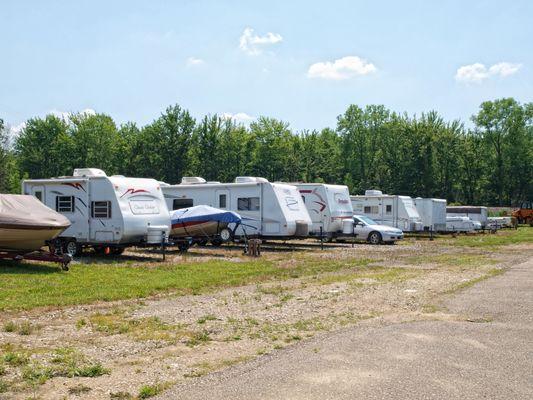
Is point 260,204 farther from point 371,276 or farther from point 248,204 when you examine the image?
point 371,276

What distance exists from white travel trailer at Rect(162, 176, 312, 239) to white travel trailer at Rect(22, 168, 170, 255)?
516 cm

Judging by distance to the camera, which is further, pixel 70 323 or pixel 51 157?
pixel 51 157

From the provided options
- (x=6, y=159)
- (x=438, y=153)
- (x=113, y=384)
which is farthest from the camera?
(x=438, y=153)

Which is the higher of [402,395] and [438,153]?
[438,153]

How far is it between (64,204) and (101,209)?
5.23ft

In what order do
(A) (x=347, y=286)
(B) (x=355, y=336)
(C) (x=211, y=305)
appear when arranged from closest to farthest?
1. (B) (x=355, y=336)
2. (C) (x=211, y=305)
3. (A) (x=347, y=286)

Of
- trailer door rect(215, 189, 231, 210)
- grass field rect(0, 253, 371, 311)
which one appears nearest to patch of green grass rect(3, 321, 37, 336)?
grass field rect(0, 253, 371, 311)

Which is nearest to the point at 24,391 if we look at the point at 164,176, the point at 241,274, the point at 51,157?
the point at 241,274

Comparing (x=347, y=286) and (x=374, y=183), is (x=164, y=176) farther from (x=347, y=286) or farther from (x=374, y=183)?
(x=347, y=286)

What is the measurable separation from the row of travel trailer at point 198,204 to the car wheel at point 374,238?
2.37 m

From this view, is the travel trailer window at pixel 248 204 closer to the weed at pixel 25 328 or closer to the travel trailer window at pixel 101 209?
the travel trailer window at pixel 101 209

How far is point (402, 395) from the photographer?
5297 mm

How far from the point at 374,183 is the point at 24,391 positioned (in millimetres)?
65766

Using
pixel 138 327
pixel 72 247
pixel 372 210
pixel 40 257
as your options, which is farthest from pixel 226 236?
pixel 138 327
